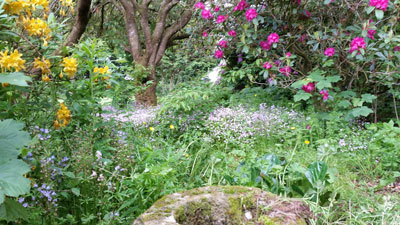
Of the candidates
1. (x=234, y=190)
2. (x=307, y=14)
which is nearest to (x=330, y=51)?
(x=307, y=14)

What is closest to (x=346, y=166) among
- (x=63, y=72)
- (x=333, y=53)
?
(x=333, y=53)

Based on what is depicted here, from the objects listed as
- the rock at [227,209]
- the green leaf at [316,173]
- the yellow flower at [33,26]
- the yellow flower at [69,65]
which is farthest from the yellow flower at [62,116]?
the green leaf at [316,173]

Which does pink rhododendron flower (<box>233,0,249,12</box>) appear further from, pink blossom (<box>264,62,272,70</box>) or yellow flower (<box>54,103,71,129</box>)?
yellow flower (<box>54,103,71,129</box>)

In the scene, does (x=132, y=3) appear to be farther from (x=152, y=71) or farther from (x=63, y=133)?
(x=63, y=133)

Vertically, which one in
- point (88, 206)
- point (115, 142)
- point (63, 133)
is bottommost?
point (88, 206)

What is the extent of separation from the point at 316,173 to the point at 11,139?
1.68 meters

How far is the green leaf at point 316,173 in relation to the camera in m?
2.00

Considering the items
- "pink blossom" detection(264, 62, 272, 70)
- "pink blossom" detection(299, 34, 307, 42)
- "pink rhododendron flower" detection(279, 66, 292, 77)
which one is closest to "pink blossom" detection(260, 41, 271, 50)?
"pink blossom" detection(264, 62, 272, 70)

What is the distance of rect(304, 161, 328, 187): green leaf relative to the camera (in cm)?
200

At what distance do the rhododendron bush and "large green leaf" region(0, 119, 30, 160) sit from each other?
351 cm

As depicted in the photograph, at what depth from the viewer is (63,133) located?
8.08ft

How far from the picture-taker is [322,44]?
4.35 metres

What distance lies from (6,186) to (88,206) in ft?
3.49

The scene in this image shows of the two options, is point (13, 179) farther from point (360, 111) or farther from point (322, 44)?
point (322, 44)
